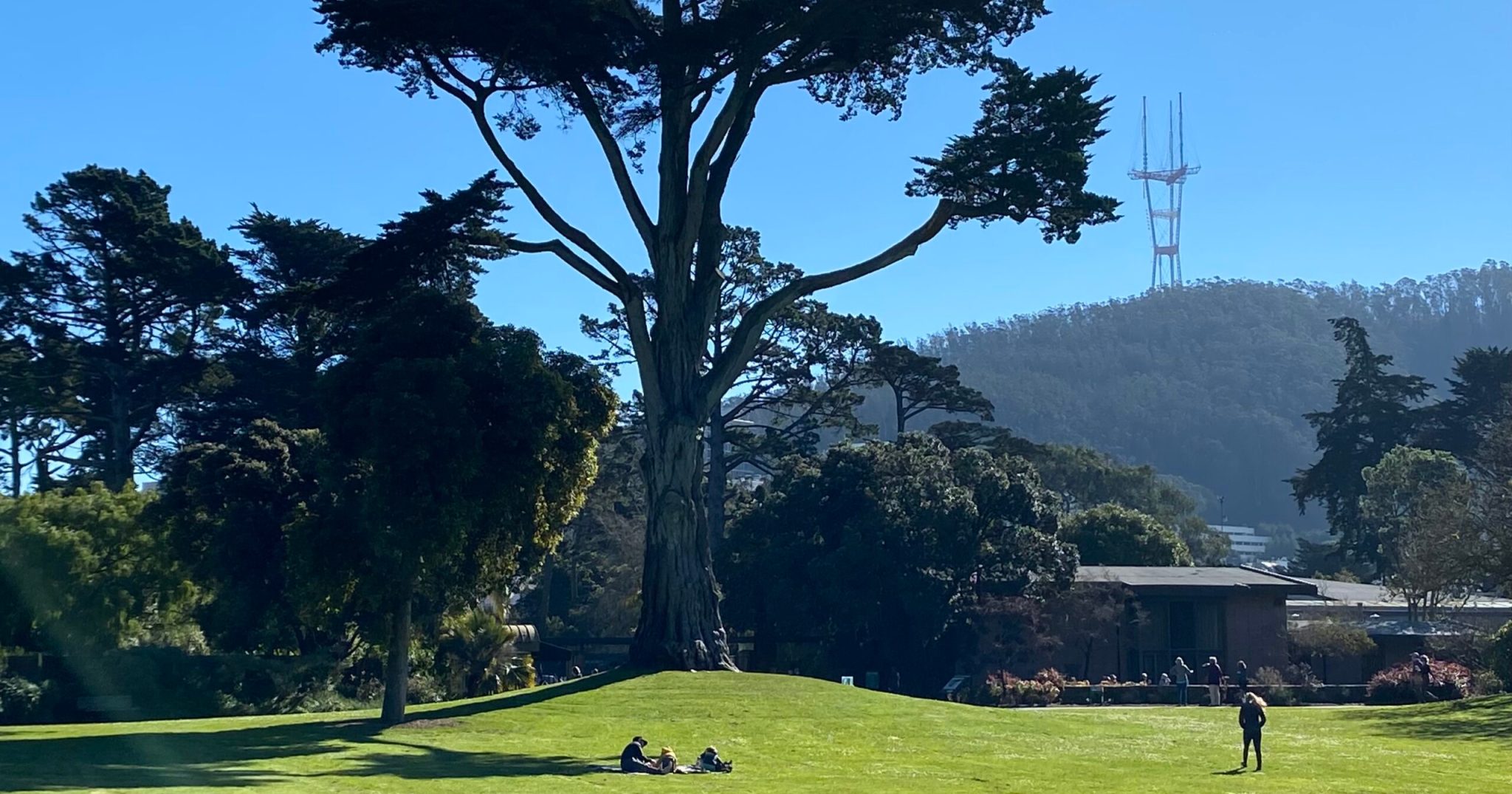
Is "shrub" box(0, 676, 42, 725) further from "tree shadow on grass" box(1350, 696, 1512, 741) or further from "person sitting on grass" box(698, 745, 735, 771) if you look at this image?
"tree shadow on grass" box(1350, 696, 1512, 741)

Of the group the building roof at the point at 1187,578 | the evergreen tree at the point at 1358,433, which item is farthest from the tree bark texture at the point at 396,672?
the evergreen tree at the point at 1358,433

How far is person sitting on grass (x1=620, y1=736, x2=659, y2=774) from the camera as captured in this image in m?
25.3

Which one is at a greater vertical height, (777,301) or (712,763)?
(777,301)

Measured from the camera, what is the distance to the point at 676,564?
36.8 metres

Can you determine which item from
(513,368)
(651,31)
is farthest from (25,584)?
(651,31)

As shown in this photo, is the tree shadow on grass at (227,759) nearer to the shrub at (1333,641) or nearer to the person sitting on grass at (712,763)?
the person sitting on grass at (712,763)

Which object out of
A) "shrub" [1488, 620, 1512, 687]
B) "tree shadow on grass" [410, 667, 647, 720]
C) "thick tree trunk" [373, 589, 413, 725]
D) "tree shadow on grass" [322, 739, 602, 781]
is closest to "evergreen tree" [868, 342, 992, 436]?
"shrub" [1488, 620, 1512, 687]

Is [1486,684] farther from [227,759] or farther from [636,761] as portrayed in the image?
[227,759]

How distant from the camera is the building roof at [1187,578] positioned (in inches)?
2372

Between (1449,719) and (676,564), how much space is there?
18493 millimetres

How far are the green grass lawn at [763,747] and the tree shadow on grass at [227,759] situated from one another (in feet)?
0.26

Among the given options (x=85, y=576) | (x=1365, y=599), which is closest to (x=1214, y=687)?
(x=1365, y=599)

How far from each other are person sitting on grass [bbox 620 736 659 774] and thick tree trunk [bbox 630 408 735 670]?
35.7 feet

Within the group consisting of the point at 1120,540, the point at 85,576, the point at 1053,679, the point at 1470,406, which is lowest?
the point at 1053,679
